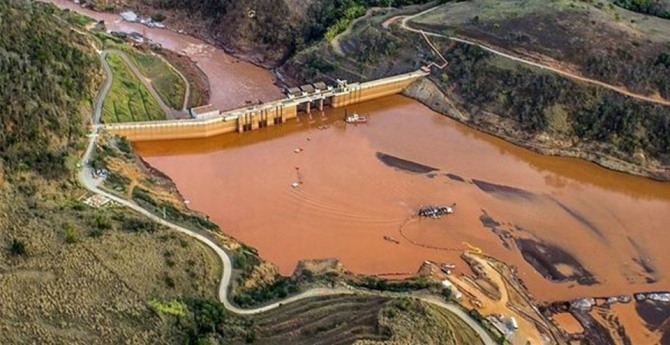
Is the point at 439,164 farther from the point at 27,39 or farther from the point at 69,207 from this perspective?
the point at 27,39

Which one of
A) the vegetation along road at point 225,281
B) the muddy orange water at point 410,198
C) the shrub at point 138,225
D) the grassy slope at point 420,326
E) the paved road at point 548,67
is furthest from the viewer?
the paved road at point 548,67

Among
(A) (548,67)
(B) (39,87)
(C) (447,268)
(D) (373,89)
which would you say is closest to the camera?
(C) (447,268)

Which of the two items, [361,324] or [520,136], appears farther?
[520,136]

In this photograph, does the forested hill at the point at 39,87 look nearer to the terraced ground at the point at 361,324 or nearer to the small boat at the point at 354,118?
the terraced ground at the point at 361,324

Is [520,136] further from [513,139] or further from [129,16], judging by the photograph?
[129,16]

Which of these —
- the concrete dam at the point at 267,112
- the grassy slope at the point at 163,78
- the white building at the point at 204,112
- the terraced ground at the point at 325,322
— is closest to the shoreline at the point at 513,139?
the concrete dam at the point at 267,112

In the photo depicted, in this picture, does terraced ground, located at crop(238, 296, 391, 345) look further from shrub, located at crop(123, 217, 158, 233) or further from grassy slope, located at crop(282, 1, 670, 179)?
grassy slope, located at crop(282, 1, 670, 179)

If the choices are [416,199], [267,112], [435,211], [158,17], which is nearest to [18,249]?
[435,211]
